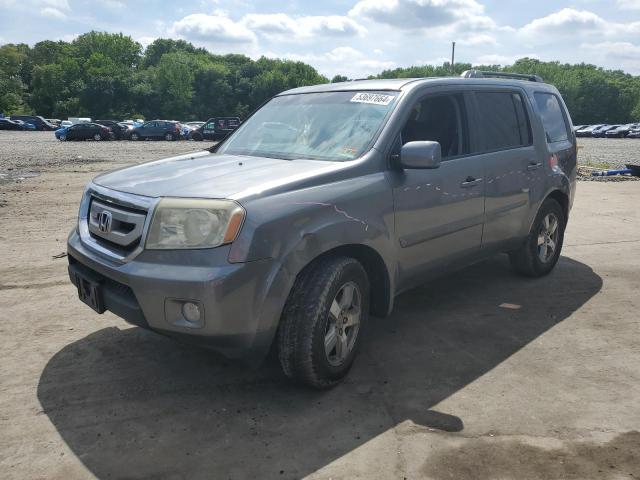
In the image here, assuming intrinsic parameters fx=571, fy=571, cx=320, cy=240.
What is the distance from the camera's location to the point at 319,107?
4.22 metres

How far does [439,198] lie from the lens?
3992 millimetres

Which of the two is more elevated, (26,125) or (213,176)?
(26,125)

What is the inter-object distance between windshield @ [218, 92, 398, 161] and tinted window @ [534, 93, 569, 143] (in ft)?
7.30

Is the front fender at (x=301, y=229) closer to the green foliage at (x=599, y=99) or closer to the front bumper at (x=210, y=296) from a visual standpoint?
the front bumper at (x=210, y=296)

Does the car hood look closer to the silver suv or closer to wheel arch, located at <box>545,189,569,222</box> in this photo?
the silver suv

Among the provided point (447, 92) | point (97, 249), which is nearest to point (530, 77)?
point (447, 92)

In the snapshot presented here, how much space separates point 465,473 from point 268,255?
4.57 feet

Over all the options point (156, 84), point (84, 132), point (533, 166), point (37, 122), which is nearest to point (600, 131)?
point (84, 132)

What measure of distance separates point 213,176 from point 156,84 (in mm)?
84868

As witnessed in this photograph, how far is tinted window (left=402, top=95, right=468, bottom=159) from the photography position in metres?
3.99

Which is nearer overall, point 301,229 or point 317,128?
point 301,229

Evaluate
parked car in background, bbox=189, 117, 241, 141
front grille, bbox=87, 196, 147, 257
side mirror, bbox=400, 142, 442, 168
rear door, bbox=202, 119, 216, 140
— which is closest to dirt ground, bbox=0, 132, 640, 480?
front grille, bbox=87, 196, 147, 257

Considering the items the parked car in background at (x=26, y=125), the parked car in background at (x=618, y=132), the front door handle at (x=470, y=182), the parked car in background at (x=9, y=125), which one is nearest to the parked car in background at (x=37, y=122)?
the parked car in background at (x=26, y=125)

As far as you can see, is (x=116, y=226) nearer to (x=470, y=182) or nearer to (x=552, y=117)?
(x=470, y=182)
